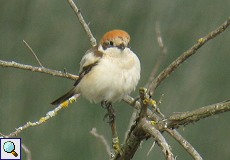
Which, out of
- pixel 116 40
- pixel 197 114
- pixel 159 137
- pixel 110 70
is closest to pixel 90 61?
pixel 110 70

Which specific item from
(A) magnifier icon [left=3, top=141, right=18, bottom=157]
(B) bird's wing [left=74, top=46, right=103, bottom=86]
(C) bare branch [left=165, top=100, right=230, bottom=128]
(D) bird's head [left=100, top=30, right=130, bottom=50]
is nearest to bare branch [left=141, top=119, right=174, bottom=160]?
(C) bare branch [left=165, top=100, right=230, bottom=128]

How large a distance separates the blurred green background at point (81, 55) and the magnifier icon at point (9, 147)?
6.50 ft

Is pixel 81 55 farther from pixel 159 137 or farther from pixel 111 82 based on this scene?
pixel 159 137

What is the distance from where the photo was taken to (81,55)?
20.2 ft

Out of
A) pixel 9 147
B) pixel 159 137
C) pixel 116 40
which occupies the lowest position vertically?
pixel 159 137

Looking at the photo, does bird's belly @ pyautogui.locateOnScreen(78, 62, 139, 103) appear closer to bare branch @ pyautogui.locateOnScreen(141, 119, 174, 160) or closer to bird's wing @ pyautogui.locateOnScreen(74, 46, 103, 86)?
bird's wing @ pyautogui.locateOnScreen(74, 46, 103, 86)

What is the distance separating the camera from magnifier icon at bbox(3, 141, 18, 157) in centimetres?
388

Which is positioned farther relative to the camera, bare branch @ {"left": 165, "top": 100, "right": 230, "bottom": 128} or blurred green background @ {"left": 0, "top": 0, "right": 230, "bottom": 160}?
blurred green background @ {"left": 0, "top": 0, "right": 230, "bottom": 160}

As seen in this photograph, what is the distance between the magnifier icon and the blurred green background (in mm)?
1980

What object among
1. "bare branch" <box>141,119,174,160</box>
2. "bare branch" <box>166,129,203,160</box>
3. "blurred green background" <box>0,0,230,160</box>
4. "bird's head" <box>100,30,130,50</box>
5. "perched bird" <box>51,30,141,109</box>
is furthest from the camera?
"blurred green background" <box>0,0,230,160</box>

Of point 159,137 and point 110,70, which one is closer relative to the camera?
point 159,137

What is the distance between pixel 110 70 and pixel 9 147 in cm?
74

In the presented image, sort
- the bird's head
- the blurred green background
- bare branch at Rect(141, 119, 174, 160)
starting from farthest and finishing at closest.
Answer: the blurred green background → the bird's head → bare branch at Rect(141, 119, 174, 160)

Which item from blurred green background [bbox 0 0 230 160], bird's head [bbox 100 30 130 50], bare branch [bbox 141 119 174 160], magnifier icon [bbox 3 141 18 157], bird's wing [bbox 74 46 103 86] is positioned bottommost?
bare branch [bbox 141 119 174 160]
